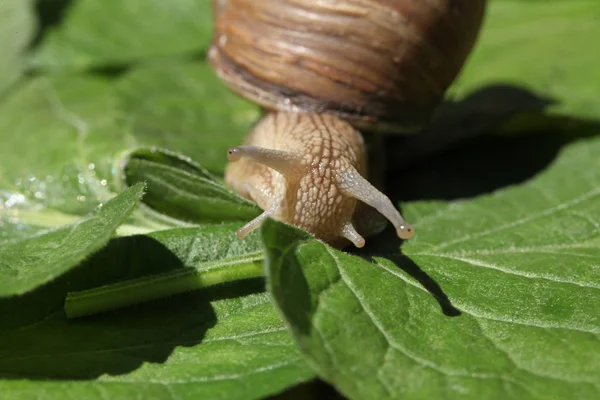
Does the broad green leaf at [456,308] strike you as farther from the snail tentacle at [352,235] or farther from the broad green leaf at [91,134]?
the broad green leaf at [91,134]

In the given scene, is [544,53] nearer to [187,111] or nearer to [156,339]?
[187,111]

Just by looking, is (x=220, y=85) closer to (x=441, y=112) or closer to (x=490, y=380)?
(x=441, y=112)

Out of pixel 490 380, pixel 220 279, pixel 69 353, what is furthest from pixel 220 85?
pixel 490 380

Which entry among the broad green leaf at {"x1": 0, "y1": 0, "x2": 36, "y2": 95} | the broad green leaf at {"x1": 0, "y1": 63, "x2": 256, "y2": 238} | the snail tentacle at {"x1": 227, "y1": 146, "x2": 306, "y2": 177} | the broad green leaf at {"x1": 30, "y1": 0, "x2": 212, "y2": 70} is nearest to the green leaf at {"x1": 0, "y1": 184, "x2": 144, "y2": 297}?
the broad green leaf at {"x1": 0, "y1": 63, "x2": 256, "y2": 238}

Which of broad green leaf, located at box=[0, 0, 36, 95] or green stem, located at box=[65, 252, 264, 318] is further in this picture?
broad green leaf, located at box=[0, 0, 36, 95]

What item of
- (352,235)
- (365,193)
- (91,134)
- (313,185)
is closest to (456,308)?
(352,235)

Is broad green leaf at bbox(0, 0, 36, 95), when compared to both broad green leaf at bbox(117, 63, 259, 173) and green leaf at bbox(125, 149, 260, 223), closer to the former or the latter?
broad green leaf at bbox(117, 63, 259, 173)

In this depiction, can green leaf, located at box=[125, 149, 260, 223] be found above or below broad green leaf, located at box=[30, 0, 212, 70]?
above
